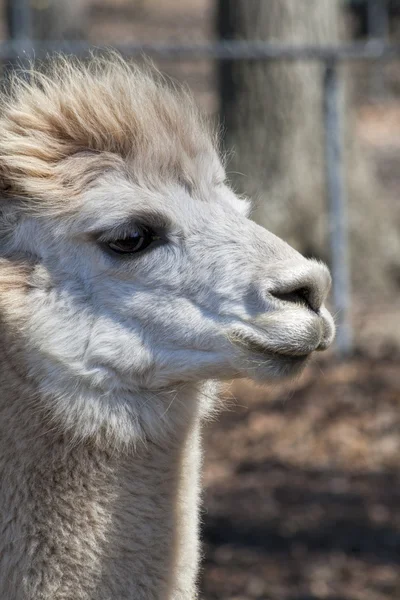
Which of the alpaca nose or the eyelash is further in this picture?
the eyelash

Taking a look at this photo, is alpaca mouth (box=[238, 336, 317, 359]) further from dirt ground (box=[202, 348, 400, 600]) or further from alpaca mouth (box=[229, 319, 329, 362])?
dirt ground (box=[202, 348, 400, 600])

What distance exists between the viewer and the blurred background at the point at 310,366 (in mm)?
5184

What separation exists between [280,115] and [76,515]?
5.97 metres

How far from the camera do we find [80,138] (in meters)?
2.90

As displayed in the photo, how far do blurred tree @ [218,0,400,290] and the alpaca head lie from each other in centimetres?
512

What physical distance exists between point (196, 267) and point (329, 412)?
13.6 ft

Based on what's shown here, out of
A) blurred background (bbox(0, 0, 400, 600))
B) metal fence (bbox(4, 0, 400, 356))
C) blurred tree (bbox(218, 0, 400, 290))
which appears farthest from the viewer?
blurred tree (bbox(218, 0, 400, 290))

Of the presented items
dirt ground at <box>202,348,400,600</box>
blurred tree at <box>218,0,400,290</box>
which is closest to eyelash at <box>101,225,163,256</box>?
dirt ground at <box>202,348,400,600</box>

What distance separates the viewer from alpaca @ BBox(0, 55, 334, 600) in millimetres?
2701

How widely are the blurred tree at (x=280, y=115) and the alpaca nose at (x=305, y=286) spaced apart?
210 inches

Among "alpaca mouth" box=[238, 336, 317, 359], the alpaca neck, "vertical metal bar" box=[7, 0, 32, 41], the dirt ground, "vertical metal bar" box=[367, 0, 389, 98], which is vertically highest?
"alpaca mouth" box=[238, 336, 317, 359]

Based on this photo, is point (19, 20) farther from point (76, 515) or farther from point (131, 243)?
point (76, 515)

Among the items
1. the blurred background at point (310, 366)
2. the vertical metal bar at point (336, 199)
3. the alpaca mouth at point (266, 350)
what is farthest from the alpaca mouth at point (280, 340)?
the vertical metal bar at point (336, 199)

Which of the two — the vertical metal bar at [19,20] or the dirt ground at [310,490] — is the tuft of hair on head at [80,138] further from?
the vertical metal bar at [19,20]
